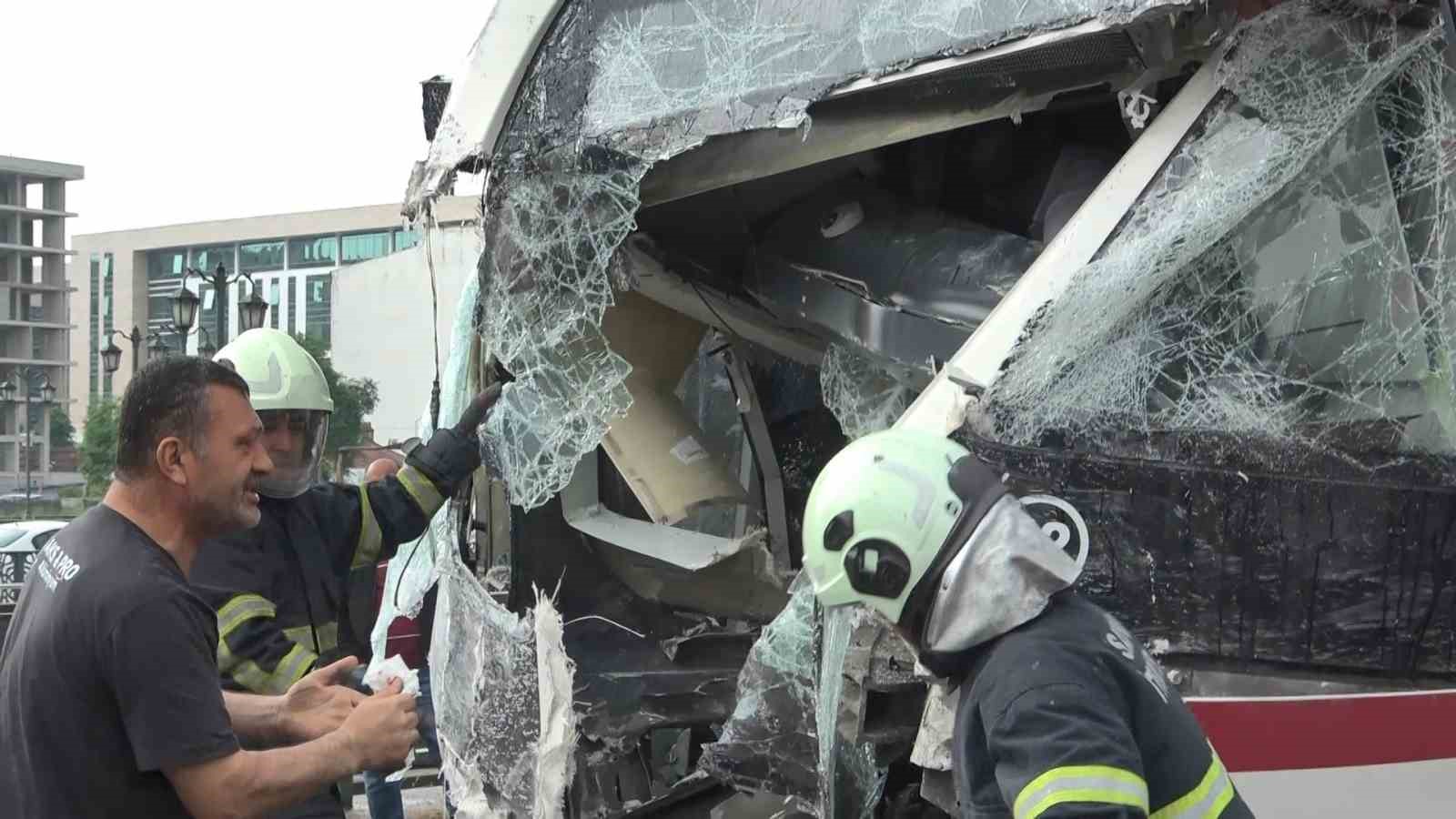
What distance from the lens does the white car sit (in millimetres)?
14455

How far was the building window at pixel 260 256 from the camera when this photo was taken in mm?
88500

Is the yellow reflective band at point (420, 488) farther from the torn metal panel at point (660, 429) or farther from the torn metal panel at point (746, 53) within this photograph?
the torn metal panel at point (746, 53)

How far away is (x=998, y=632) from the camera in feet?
6.16

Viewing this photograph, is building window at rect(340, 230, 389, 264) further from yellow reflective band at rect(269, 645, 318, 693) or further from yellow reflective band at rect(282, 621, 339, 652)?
yellow reflective band at rect(269, 645, 318, 693)

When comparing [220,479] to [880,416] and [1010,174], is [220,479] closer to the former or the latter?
[880,416]

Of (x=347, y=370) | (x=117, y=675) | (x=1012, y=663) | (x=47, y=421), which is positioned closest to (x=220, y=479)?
(x=117, y=675)

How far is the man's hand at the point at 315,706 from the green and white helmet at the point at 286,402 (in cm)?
102

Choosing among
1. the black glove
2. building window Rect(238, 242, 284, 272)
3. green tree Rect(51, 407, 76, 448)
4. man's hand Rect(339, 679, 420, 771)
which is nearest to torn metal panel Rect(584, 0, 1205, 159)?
the black glove

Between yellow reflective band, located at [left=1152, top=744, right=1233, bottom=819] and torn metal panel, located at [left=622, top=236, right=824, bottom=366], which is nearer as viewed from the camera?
yellow reflective band, located at [left=1152, top=744, right=1233, bottom=819]

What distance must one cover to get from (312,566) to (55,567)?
1339mm

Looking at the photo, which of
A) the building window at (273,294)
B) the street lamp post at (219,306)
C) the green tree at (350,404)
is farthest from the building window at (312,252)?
the street lamp post at (219,306)

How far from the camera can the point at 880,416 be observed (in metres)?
3.73

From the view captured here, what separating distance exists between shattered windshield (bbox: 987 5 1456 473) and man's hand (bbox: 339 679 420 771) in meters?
1.14

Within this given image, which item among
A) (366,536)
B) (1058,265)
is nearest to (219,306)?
(366,536)
